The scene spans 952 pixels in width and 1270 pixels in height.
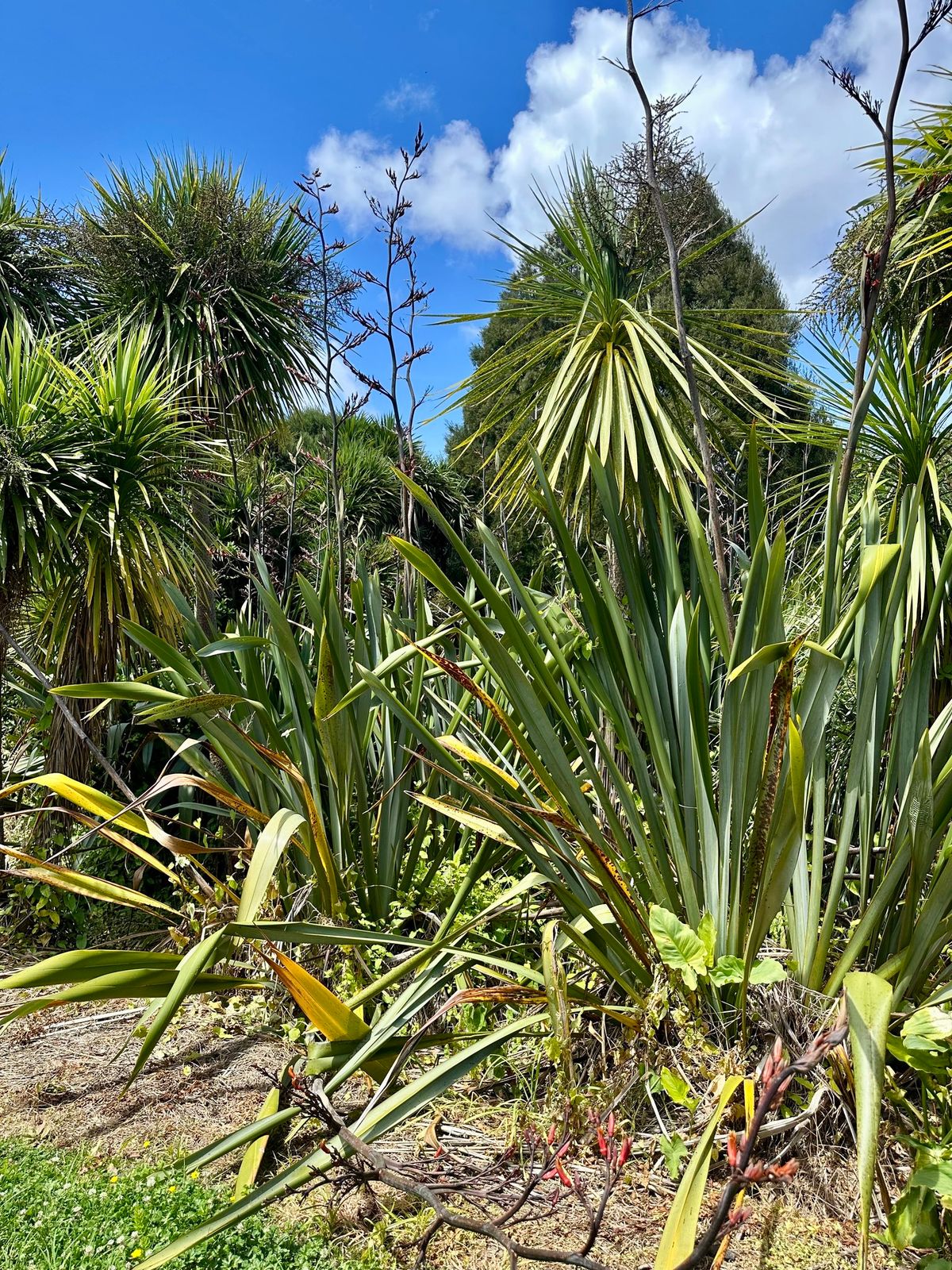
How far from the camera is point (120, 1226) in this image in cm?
180

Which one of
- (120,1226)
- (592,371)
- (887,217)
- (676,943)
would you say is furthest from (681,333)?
(120,1226)

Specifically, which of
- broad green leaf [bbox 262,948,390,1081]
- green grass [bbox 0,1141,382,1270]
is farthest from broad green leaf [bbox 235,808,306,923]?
green grass [bbox 0,1141,382,1270]

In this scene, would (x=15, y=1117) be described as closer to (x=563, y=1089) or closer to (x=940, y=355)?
(x=563, y=1089)

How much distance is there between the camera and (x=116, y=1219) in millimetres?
1824

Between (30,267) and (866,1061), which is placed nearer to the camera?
(866,1061)

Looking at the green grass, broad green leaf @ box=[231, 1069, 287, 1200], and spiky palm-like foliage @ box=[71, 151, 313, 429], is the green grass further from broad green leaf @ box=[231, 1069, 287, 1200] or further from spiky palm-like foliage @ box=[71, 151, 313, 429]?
spiky palm-like foliage @ box=[71, 151, 313, 429]

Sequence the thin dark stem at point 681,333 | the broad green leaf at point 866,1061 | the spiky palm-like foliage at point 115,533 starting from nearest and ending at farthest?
1. the broad green leaf at point 866,1061
2. the thin dark stem at point 681,333
3. the spiky palm-like foliage at point 115,533

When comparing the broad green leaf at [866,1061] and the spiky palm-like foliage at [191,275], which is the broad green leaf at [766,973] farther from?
the spiky palm-like foliage at [191,275]

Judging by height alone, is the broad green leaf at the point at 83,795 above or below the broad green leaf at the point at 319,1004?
above

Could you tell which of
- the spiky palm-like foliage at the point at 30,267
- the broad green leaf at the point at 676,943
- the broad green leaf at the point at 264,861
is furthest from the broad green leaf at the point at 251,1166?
the spiky palm-like foliage at the point at 30,267

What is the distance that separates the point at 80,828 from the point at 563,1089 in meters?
2.99

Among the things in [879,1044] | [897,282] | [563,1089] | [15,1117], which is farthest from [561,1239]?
[897,282]

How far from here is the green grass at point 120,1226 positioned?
1.68 m

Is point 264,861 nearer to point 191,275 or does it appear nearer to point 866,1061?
point 866,1061
